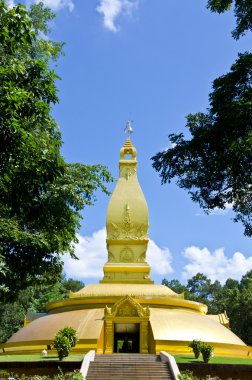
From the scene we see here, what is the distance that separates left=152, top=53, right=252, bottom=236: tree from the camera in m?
10.2

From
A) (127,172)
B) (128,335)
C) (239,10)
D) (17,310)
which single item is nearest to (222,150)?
(239,10)

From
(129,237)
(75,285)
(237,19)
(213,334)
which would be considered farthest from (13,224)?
(75,285)

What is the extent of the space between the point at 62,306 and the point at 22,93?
73.9 feet

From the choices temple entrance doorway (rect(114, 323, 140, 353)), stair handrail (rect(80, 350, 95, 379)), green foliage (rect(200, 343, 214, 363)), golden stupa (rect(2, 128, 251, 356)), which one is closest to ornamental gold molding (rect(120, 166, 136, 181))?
golden stupa (rect(2, 128, 251, 356))

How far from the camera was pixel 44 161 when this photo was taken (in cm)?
1111

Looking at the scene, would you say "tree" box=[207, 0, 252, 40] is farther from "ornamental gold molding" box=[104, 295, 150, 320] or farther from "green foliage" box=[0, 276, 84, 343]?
"green foliage" box=[0, 276, 84, 343]

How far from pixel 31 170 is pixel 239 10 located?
19.5 feet

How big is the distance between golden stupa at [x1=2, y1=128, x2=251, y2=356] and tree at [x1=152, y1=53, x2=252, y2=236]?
48.2ft

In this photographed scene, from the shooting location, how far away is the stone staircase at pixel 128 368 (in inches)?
679

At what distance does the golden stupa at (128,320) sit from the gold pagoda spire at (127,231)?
73 millimetres

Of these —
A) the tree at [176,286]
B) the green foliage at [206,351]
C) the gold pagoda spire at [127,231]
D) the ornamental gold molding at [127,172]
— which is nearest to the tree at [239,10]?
the green foliage at [206,351]

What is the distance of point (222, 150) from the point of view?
10.8m

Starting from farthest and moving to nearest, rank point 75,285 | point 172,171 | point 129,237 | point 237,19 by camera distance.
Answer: point 75,285 → point 129,237 → point 172,171 → point 237,19

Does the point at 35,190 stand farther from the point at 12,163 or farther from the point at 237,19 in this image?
the point at 237,19
